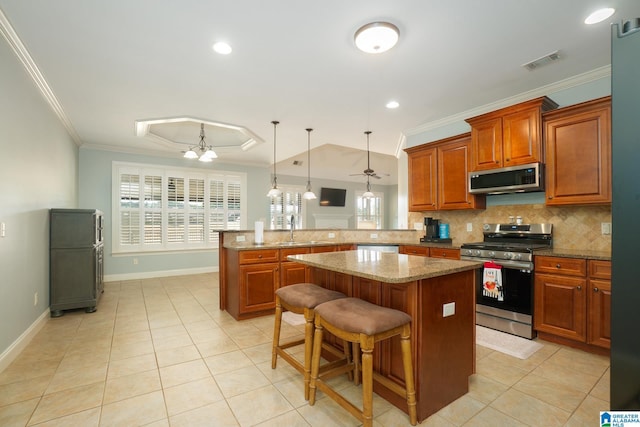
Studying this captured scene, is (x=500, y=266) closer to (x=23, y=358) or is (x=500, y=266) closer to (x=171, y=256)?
(x=23, y=358)

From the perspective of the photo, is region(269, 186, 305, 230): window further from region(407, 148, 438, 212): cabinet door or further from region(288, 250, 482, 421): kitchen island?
region(288, 250, 482, 421): kitchen island

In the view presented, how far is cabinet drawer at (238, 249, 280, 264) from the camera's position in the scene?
3.66 metres

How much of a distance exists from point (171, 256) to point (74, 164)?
2.42 metres

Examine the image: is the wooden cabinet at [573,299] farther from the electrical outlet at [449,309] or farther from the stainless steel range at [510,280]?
the electrical outlet at [449,309]

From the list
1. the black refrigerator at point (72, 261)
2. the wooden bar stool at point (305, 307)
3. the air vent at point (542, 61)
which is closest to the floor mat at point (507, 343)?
the wooden bar stool at point (305, 307)

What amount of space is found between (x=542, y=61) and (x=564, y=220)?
1684mm

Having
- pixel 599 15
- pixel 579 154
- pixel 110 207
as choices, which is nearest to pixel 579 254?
pixel 579 154

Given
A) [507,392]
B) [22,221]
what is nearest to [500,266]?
[507,392]

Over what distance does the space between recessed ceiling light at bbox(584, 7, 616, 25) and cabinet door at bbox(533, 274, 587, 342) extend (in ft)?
6.96

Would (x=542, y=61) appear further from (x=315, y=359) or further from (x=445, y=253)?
(x=315, y=359)

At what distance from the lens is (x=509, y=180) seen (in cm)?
336

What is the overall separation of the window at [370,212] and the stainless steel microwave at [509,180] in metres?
7.57

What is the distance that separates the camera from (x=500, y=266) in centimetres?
312

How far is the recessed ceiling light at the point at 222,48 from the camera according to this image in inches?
101
